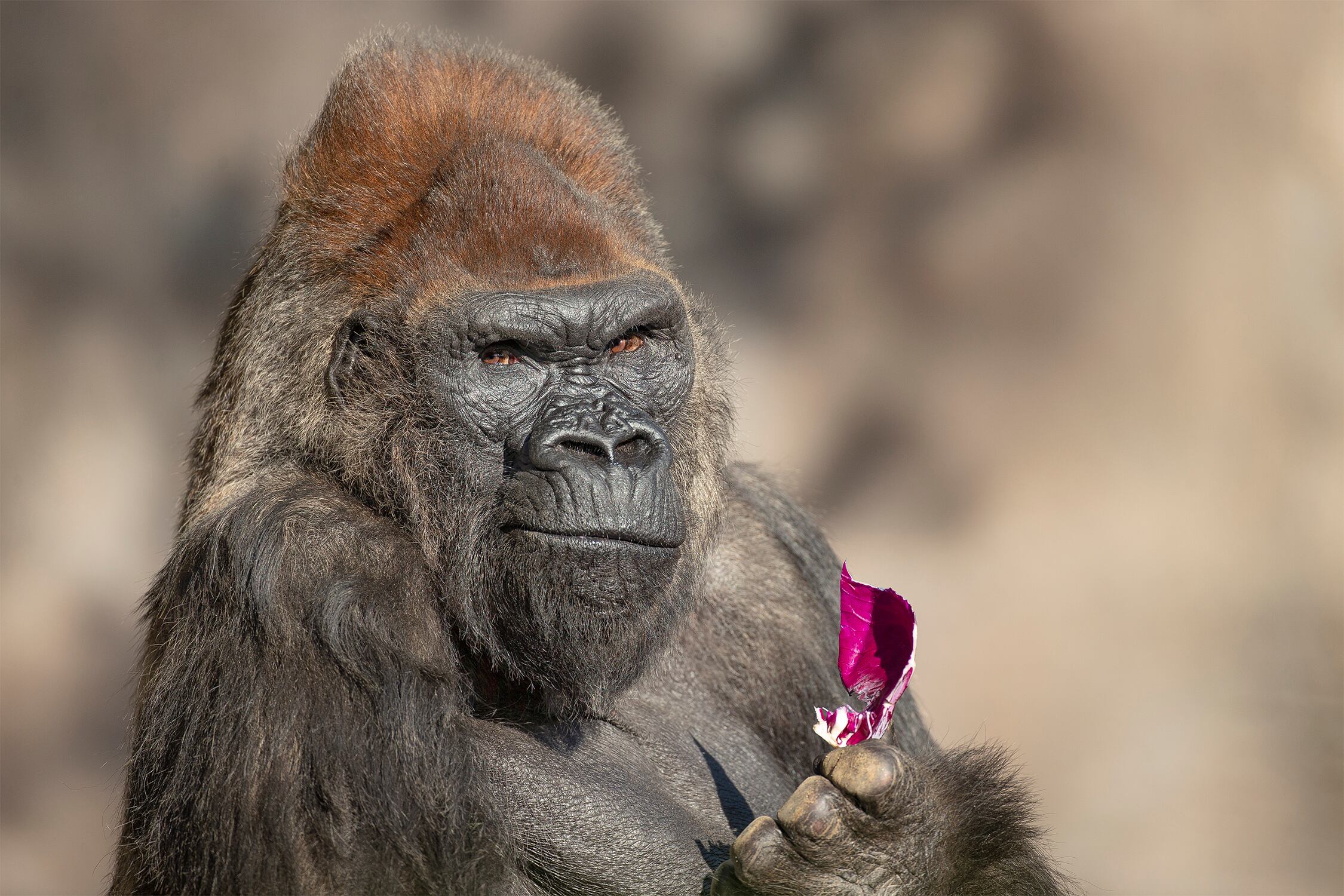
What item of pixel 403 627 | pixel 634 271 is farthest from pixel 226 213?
pixel 403 627

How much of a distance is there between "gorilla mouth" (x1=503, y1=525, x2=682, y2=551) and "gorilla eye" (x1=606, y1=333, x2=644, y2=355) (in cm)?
68

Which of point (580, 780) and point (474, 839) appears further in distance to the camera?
point (580, 780)

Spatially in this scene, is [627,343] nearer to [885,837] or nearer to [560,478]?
[560,478]

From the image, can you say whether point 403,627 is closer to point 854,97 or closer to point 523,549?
point 523,549

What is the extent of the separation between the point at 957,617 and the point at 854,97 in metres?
3.28

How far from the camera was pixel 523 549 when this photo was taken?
133 inches

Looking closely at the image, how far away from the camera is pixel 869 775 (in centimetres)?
305

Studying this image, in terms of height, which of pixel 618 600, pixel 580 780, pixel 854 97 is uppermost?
pixel 854 97

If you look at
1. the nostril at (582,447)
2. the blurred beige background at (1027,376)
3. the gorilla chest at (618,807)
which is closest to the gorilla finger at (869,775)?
the gorilla chest at (618,807)

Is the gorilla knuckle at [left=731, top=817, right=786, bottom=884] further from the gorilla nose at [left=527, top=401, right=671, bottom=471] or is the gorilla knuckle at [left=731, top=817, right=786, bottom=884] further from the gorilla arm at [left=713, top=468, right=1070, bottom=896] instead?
the gorilla nose at [left=527, top=401, right=671, bottom=471]

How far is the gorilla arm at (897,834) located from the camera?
120 inches

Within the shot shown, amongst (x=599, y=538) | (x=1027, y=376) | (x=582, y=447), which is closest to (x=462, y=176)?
(x=582, y=447)

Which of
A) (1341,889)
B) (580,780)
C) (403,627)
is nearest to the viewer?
(403,627)

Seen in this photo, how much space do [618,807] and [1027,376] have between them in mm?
5144
